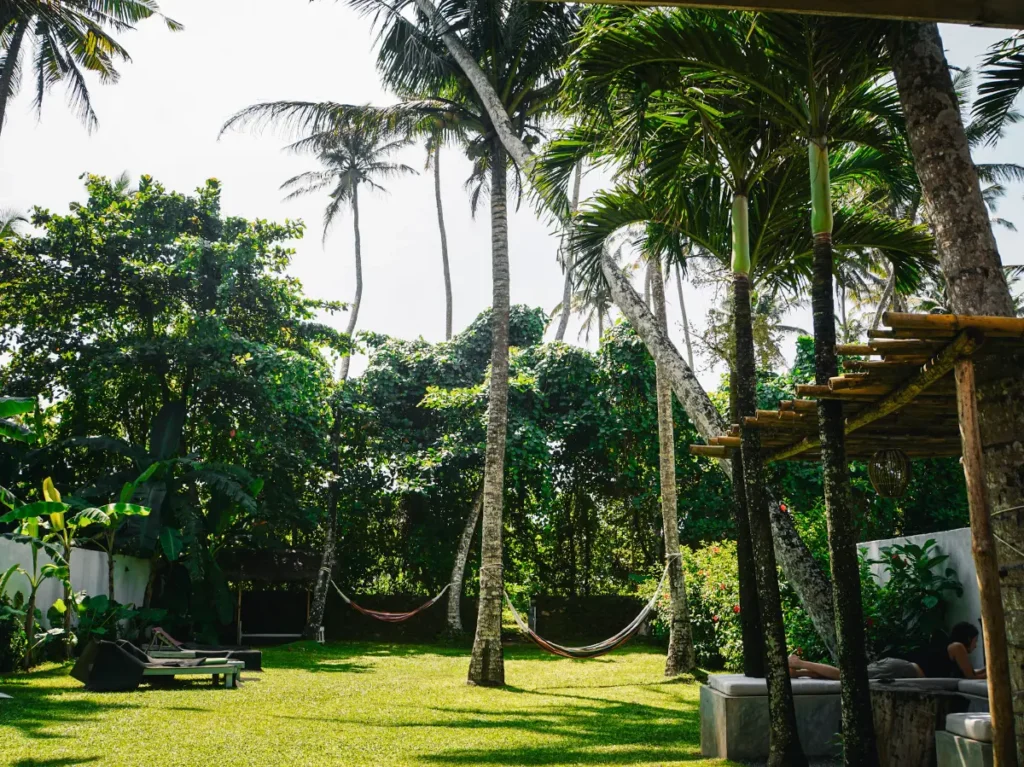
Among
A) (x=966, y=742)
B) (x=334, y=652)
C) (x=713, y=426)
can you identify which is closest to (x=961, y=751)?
(x=966, y=742)

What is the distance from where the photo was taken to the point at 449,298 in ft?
81.0

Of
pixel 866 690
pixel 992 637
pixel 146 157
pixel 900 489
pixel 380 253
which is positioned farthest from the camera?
pixel 380 253

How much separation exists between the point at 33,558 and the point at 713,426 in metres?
8.71

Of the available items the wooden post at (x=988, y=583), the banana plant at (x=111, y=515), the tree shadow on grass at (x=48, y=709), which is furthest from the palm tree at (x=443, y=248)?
the wooden post at (x=988, y=583)

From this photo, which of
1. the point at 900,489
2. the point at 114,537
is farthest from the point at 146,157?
the point at 900,489

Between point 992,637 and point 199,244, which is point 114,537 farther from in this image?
point 992,637

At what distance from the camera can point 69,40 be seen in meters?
15.0

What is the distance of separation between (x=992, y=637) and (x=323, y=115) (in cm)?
1098

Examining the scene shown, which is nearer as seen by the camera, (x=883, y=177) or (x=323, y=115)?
(x=883, y=177)

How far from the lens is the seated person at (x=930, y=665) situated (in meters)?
6.00

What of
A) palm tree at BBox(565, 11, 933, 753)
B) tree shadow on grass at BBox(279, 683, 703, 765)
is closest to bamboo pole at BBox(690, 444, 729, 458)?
palm tree at BBox(565, 11, 933, 753)

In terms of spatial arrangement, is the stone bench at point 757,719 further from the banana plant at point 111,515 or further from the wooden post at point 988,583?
the banana plant at point 111,515

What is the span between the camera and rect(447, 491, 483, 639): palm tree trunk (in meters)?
16.7

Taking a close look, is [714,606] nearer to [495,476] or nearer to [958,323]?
[495,476]
